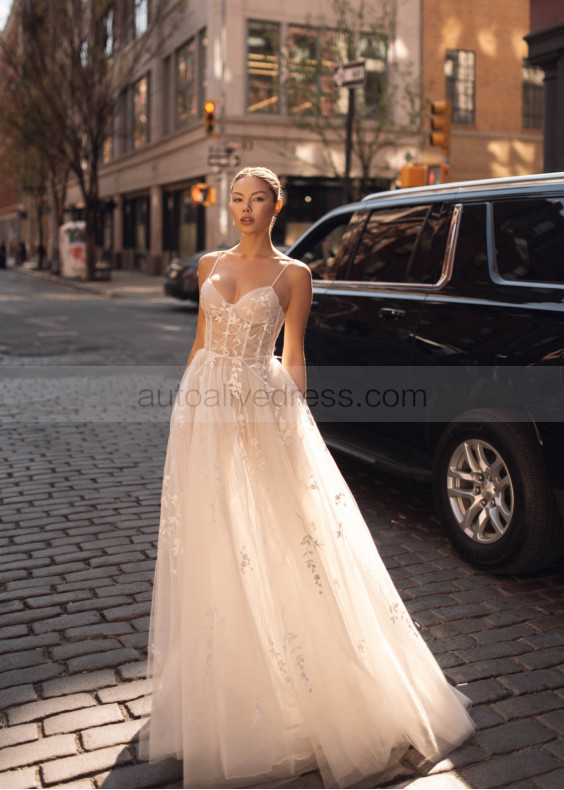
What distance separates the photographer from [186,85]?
34.2m

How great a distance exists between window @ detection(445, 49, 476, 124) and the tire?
101 ft

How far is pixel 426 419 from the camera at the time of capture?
16.6 ft

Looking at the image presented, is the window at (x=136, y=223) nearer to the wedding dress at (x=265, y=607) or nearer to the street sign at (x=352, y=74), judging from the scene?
the street sign at (x=352, y=74)

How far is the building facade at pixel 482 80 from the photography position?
107ft

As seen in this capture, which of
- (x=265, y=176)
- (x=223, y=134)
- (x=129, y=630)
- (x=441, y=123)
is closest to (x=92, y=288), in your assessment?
(x=223, y=134)

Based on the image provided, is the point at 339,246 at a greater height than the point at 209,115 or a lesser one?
lesser

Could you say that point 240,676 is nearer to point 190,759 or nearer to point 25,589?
point 190,759

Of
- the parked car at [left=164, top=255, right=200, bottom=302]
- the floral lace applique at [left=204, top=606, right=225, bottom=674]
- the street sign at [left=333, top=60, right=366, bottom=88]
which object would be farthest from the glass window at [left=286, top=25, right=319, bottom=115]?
the floral lace applique at [left=204, top=606, right=225, bottom=674]

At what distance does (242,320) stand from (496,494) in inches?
83.8

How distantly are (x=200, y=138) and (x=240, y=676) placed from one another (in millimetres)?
31244

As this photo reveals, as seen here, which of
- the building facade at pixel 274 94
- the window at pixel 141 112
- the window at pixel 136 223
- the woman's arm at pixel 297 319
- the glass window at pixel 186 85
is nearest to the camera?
the woman's arm at pixel 297 319

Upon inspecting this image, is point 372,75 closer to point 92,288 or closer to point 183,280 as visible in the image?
point 92,288

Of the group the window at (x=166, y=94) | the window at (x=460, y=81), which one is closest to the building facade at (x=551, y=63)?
the window at (x=460, y=81)

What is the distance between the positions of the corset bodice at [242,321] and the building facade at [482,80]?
31356 millimetres
